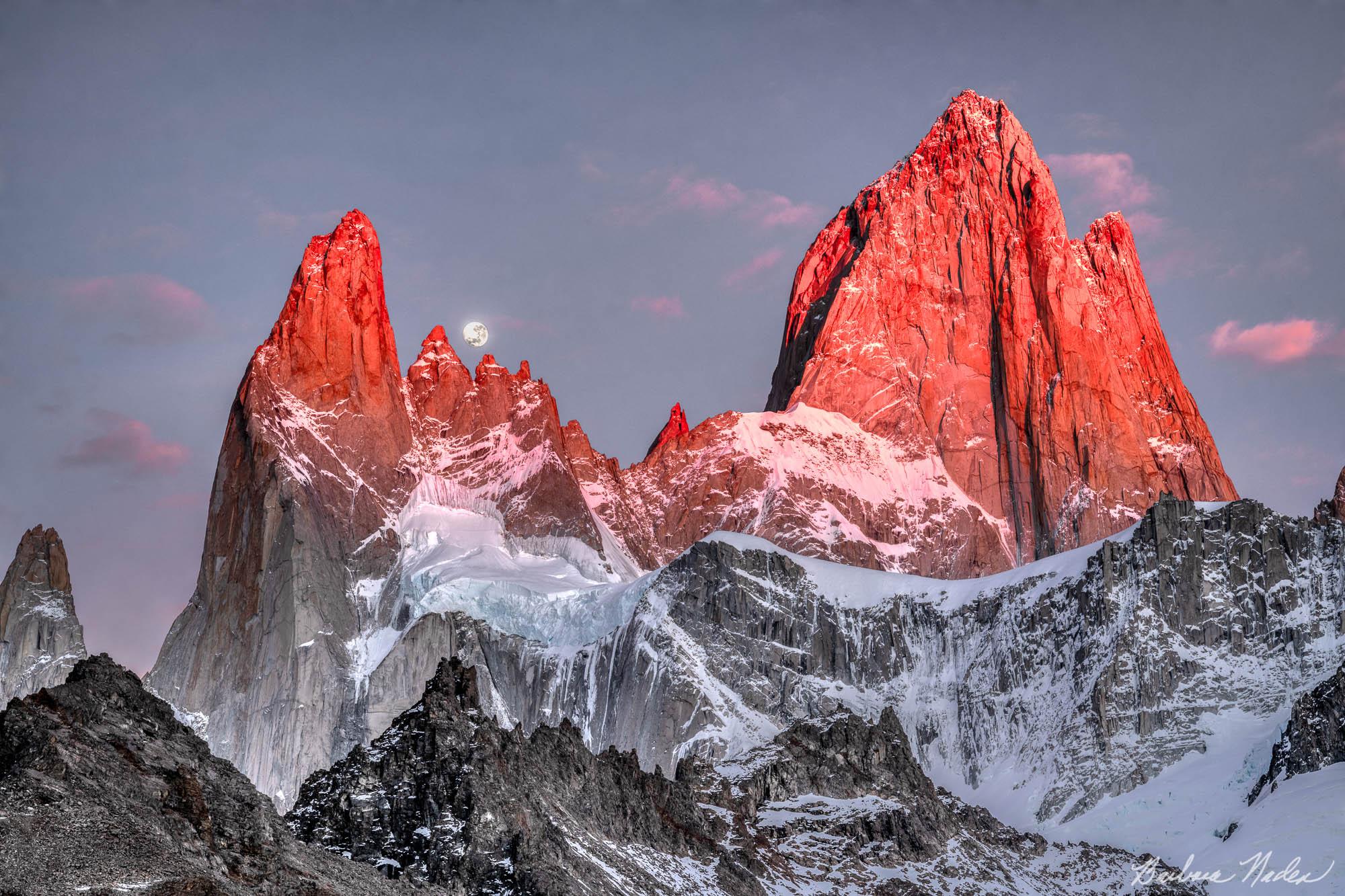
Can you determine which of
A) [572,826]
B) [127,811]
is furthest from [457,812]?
[127,811]

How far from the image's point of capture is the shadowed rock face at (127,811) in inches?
3150

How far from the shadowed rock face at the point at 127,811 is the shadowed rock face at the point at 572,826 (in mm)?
14567

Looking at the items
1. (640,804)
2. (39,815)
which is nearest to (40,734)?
(39,815)

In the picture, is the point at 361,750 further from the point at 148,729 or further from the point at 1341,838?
the point at 1341,838

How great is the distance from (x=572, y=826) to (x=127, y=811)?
203 feet

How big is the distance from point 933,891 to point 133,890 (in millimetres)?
115713

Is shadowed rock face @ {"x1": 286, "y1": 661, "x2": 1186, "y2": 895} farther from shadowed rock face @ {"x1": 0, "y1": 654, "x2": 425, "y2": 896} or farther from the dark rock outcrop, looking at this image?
shadowed rock face @ {"x1": 0, "y1": 654, "x2": 425, "y2": 896}

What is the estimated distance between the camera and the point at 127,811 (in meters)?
85.6

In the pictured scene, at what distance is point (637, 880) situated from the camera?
141m

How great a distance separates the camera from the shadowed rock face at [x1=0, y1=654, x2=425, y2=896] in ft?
262
